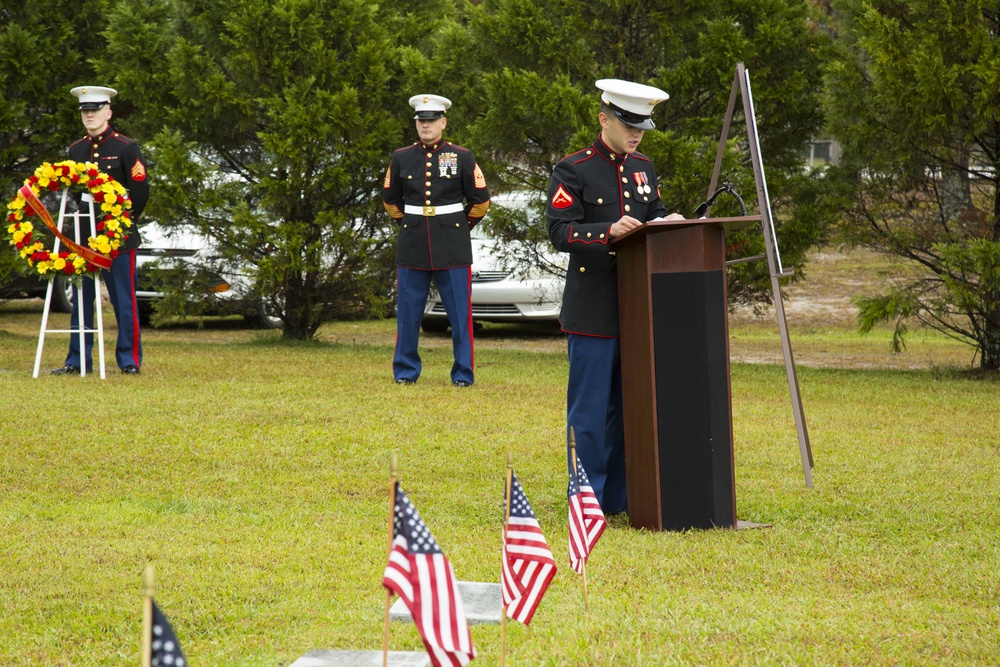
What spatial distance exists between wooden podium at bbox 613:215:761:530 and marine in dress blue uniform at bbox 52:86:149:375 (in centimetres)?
636

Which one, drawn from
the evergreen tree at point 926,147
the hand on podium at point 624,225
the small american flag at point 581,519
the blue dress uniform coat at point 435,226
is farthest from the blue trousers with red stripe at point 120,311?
the small american flag at point 581,519

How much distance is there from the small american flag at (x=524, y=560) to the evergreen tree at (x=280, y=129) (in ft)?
33.6

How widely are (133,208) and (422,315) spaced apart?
271 cm

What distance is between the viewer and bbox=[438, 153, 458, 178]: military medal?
34.9ft

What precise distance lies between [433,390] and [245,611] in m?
5.67

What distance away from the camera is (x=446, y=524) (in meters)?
5.69

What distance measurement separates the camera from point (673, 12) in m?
12.7

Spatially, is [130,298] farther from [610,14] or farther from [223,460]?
[610,14]

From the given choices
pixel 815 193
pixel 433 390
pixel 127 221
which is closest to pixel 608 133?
pixel 433 390

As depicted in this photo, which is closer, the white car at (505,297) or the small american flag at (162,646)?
the small american flag at (162,646)

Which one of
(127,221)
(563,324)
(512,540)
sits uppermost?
(127,221)

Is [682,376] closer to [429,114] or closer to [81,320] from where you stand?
[429,114]

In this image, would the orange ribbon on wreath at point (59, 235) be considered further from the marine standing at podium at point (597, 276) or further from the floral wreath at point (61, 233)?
the marine standing at podium at point (597, 276)

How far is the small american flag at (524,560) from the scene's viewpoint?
3357 millimetres
